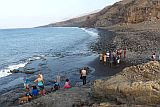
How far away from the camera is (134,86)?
12203 mm

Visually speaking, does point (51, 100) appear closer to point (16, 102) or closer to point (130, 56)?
point (16, 102)

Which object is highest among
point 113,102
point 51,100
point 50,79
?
point 113,102

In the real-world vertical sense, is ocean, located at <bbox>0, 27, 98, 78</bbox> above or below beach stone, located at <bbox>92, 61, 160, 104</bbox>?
below

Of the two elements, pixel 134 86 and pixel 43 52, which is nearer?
pixel 134 86

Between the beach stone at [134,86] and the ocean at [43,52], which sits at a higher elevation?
the beach stone at [134,86]

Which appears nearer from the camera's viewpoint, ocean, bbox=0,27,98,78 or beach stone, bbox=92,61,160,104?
beach stone, bbox=92,61,160,104

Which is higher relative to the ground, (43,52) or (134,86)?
(134,86)

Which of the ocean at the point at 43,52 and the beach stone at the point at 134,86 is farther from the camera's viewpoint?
the ocean at the point at 43,52

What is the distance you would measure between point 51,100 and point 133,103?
19.5ft

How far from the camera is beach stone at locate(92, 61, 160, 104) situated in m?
11.9

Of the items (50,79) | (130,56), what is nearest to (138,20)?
(130,56)

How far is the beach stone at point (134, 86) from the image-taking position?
1195 centimetres

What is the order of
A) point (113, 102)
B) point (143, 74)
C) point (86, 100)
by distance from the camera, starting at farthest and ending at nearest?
point (86, 100)
point (143, 74)
point (113, 102)

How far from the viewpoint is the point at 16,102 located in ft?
66.2
